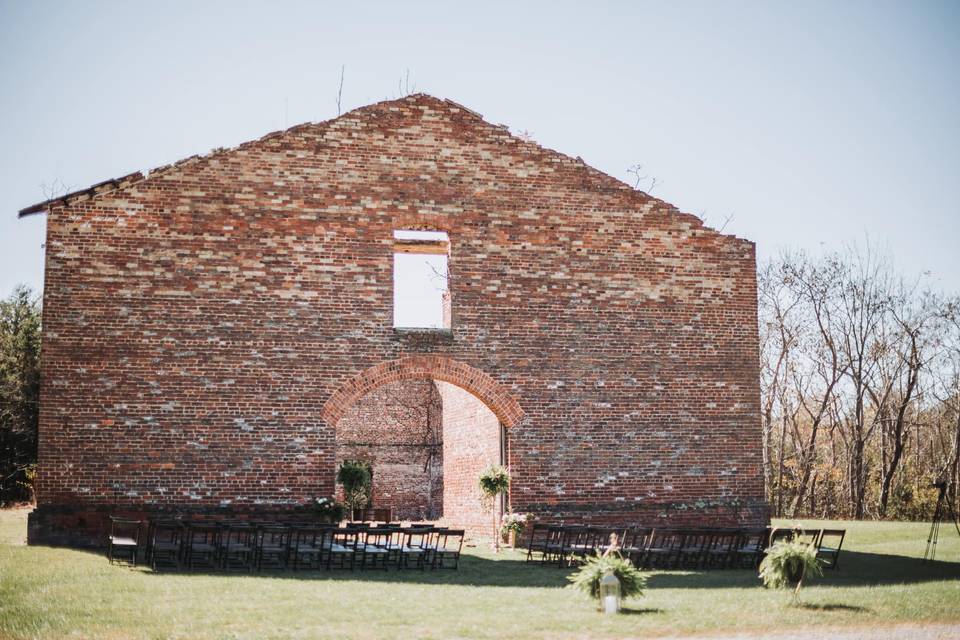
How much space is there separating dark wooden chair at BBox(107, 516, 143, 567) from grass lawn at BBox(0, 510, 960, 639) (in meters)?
0.33

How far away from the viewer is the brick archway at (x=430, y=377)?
52.4ft

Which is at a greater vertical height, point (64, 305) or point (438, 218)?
point (438, 218)

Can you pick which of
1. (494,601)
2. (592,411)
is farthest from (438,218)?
(494,601)

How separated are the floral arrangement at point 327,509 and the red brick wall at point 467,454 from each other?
14.6ft

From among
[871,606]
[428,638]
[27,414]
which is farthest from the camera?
Result: [27,414]

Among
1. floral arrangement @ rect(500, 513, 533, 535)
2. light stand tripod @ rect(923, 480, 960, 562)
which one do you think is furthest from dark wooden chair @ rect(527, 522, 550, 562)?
light stand tripod @ rect(923, 480, 960, 562)

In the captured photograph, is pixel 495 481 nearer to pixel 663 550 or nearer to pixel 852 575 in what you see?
pixel 663 550

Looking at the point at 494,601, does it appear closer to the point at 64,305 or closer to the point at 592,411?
the point at 592,411

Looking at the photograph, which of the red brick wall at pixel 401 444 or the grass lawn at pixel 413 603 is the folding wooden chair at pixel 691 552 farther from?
the red brick wall at pixel 401 444

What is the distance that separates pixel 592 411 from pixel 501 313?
7.98ft

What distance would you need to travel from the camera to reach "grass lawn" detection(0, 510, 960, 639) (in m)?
8.73

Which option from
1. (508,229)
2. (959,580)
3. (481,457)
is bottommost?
(959,580)

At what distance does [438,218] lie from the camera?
1686cm

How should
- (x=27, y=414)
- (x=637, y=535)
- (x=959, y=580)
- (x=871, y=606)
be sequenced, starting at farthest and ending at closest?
(x=27, y=414) → (x=637, y=535) → (x=959, y=580) → (x=871, y=606)
